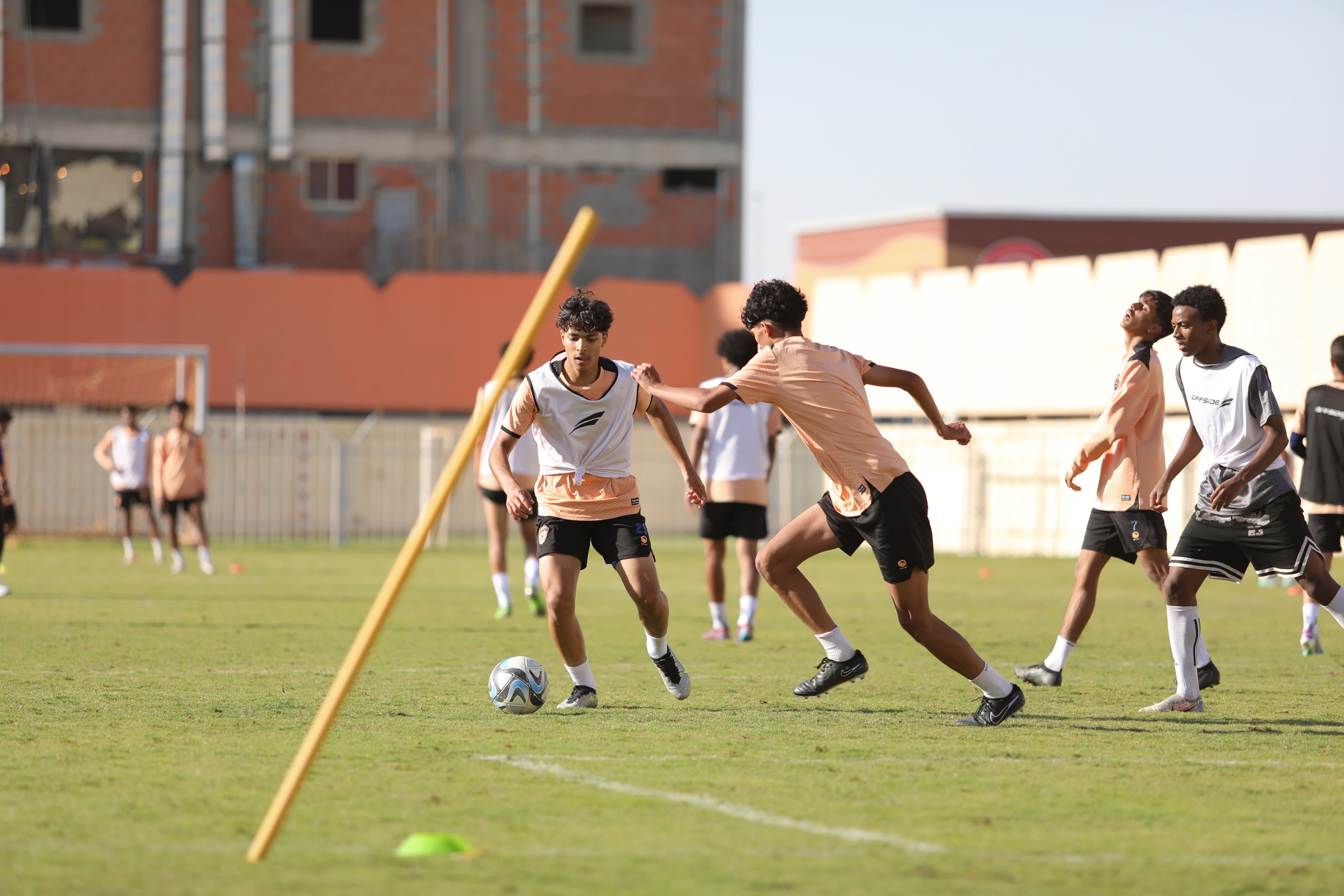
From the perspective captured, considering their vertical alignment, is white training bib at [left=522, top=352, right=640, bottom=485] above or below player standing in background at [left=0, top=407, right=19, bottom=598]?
above

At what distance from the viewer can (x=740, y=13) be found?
37.2 metres

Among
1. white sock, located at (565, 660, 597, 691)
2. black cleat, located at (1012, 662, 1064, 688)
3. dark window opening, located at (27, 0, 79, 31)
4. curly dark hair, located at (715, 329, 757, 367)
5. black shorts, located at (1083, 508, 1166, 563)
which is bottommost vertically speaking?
black cleat, located at (1012, 662, 1064, 688)

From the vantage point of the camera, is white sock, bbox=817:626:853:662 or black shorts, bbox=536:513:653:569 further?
white sock, bbox=817:626:853:662

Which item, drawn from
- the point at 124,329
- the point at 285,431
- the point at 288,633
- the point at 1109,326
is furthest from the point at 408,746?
the point at 124,329

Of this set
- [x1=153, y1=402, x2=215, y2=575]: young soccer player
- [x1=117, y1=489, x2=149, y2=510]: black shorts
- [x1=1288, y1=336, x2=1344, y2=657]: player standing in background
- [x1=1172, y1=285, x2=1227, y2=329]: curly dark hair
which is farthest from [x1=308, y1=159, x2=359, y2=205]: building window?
[x1=1172, y1=285, x2=1227, y2=329]: curly dark hair

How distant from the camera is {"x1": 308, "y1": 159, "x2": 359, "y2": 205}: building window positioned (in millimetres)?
35938

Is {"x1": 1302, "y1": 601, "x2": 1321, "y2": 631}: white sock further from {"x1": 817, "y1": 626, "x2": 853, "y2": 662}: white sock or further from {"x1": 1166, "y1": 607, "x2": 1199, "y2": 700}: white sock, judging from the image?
{"x1": 817, "y1": 626, "x2": 853, "y2": 662}: white sock

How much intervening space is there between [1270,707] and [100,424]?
935 inches

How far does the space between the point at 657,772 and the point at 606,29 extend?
3301 cm

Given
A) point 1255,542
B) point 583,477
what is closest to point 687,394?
point 583,477

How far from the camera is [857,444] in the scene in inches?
291

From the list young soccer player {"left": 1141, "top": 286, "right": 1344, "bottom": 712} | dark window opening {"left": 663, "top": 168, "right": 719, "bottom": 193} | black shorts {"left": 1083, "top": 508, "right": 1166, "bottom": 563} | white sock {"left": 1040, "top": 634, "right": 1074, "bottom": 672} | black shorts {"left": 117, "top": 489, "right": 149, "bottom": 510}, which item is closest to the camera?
young soccer player {"left": 1141, "top": 286, "right": 1344, "bottom": 712}

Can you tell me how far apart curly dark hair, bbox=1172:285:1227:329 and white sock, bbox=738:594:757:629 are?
4928mm

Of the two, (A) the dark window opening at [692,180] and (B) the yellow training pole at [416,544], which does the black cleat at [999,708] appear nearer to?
(B) the yellow training pole at [416,544]
